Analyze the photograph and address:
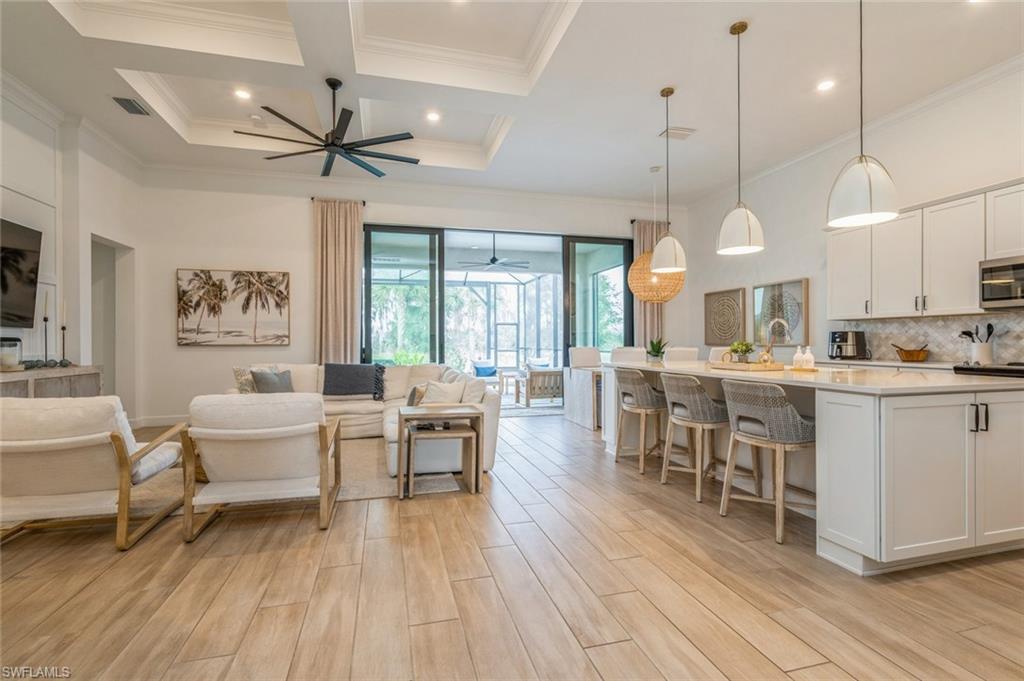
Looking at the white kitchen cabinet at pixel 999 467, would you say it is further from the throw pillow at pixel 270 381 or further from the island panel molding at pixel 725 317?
the throw pillow at pixel 270 381

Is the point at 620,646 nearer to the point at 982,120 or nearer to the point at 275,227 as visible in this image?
the point at 982,120

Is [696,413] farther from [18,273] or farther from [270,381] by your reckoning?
[18,273]

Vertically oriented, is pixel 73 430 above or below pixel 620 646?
above

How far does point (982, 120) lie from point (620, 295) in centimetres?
456

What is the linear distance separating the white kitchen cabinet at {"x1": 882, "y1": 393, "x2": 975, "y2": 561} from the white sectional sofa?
2692mm

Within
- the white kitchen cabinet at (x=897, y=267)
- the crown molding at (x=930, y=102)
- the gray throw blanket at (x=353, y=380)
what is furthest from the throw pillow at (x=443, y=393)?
the crown molding at (x=930, y=102)

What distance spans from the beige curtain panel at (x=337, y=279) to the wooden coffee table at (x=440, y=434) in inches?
121

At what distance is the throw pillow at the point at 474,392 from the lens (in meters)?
4.11

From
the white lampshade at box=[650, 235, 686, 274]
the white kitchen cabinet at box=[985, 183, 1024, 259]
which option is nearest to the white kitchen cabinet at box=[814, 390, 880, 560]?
the white lampshade at box=[650, 235, 686, 274]

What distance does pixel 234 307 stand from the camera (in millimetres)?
6109

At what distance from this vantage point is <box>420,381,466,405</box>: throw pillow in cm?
409

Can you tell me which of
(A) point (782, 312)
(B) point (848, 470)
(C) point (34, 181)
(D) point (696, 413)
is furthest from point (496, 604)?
(C) point (34, 181)

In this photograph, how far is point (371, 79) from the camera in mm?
3902

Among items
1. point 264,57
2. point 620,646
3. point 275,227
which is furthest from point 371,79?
point 620,646
